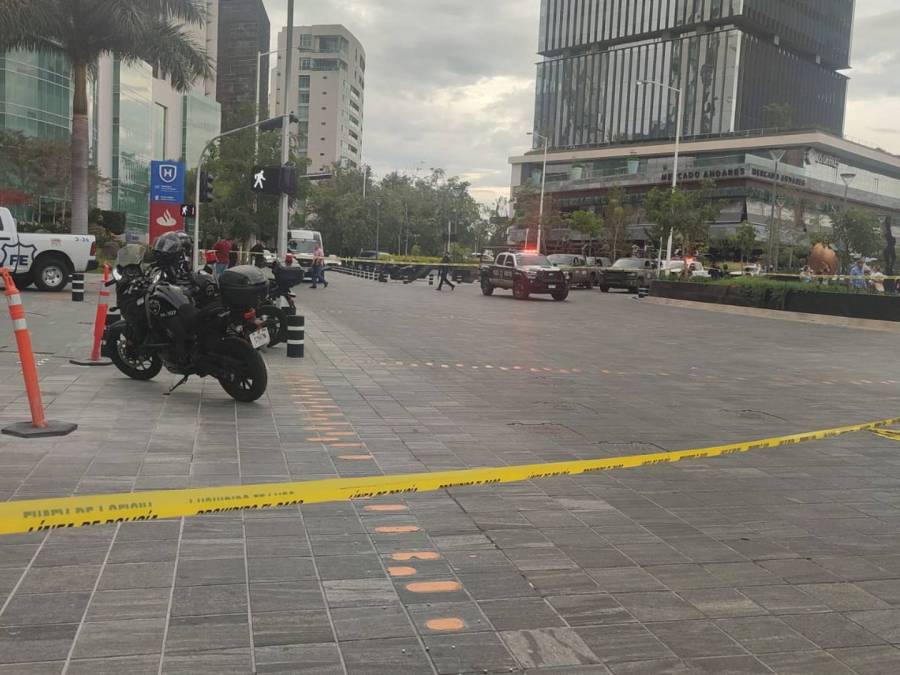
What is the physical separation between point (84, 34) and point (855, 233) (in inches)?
1834

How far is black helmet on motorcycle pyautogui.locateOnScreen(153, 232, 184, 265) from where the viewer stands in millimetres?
8531

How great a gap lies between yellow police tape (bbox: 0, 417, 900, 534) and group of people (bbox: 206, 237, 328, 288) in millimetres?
3503

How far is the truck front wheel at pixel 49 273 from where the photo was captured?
831 inches

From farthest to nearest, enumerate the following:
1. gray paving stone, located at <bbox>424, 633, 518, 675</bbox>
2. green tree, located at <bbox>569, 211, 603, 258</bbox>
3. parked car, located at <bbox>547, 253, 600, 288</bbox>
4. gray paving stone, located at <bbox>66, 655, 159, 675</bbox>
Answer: green tree, located at <bbox>569, 211, 603, 258</bbox>, parked car, located at <bbox>547, 253, 600, 288</bbox>, gray paving stone, located at <bbox>424, 633, 518, 675</bbox>, gray paving stone, located at <bbox>66, 655, 159, 675</bbox>

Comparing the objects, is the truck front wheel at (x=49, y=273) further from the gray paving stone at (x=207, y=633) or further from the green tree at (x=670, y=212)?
the green tree at (x=670, y=212)

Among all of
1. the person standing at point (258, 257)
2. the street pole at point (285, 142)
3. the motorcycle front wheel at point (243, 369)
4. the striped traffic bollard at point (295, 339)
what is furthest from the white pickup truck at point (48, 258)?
the motorcycle front wheel at point (243, 369)

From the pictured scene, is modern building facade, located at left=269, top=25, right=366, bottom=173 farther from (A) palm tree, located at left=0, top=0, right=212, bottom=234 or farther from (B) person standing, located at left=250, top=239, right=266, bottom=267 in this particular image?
(A) palm tree, located at left=0, top=0, right=212, bottom=234

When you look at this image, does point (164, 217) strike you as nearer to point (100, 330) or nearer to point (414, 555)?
point (100, 330)

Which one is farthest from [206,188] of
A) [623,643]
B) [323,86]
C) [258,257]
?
[323,86]

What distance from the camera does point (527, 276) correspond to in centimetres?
3064

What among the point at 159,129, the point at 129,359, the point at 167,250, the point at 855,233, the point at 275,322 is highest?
the point at 159,129

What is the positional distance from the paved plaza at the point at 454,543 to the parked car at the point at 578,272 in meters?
33.8

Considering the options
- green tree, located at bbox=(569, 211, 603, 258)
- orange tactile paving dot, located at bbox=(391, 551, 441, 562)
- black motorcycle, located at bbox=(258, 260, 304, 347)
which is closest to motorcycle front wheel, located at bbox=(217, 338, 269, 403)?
black motorcycle, located at bbox=(258, 260, 304, 347)

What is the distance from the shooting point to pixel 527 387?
976 cm
